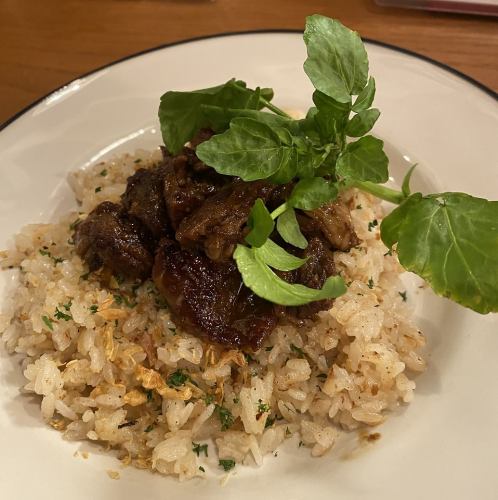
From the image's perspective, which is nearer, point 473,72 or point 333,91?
point 333,91

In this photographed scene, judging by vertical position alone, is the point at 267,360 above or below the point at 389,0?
below

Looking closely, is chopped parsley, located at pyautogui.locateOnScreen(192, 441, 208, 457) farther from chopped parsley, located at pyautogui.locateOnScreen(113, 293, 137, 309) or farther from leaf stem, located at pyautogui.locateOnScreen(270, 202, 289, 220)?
leaf stem, located at pyautogui.locateOnScreen(270, 202, 289, 220)

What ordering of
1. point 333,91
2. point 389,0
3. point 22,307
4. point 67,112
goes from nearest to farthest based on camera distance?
point 333,91
point 22,307
point 67,112
point 389,0

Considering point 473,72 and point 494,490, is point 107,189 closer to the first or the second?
point 494,490

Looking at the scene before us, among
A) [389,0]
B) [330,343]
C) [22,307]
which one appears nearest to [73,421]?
[22,307]

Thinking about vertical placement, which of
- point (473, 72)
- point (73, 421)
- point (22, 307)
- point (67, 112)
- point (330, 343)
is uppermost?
point (473, 72)

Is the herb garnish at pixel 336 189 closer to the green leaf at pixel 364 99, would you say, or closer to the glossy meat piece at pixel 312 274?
the green leaf at pixel 364 99

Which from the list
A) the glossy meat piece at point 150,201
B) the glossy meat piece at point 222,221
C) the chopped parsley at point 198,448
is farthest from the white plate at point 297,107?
the glossy meat piece at point 222,221

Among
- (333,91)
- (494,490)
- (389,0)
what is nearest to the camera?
(494,490)
